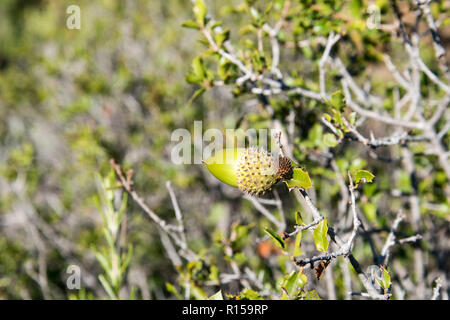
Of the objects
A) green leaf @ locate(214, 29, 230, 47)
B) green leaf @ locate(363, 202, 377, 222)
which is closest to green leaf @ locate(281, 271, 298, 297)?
green leaf @ locate(363, 202, 377, 222)

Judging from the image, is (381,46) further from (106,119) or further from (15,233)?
(15,233)

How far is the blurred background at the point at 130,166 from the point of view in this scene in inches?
83.4

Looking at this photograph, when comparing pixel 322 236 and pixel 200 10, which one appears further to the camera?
pixel 200 10

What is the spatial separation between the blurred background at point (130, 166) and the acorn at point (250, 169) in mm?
602

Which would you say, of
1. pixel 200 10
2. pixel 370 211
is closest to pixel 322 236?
pixel 370 211

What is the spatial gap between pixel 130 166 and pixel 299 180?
182 cm

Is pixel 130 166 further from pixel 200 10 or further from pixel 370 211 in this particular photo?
pixel 370 211

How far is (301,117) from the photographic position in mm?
1806

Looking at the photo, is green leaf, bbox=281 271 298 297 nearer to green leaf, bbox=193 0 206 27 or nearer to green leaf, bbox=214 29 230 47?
green leaf, bbox=214 29 230 47

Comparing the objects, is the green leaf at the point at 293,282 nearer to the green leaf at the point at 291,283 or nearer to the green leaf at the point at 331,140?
the green leaf at the point at 291,283

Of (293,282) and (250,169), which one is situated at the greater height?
(250,169)

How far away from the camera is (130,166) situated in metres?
2.54
